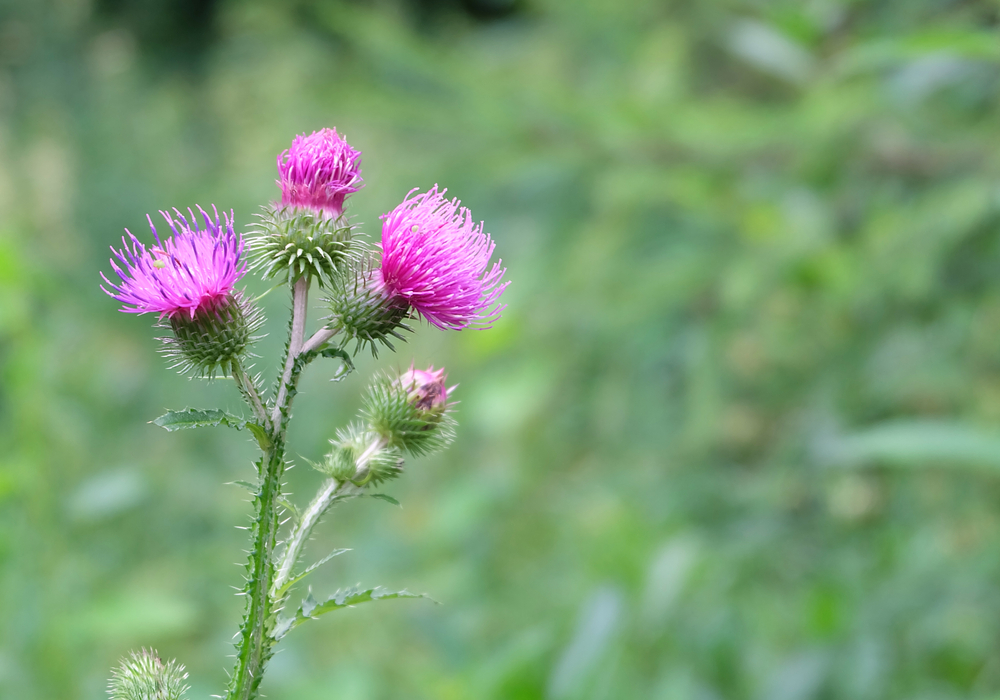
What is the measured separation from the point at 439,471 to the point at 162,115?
640cm

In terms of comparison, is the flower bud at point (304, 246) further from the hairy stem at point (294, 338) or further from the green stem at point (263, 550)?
the green stem at point (263, 550)

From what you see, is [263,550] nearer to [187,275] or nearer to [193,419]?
[193,419]

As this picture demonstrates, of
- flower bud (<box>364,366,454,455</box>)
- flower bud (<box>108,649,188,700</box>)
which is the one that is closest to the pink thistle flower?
flower bud (<box>364,366,454,455</box>)

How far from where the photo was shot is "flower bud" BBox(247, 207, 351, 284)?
1418mm

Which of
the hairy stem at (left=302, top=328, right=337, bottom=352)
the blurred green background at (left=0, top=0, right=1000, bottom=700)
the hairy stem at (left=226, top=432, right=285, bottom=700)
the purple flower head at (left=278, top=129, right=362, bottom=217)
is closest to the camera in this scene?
the hairy stem at (left=226, top=432, right=285, bottom=700)

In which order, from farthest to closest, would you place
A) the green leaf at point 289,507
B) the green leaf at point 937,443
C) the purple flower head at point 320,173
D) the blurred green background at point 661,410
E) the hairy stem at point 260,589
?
the blurred green background at point 661,410 < the green leaf at point 937,443 < the purple flower head at point 320,173 < the green leaf at point 289,507 < the hairy stem at point 260,589

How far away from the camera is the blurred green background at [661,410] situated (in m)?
Result: 2.93

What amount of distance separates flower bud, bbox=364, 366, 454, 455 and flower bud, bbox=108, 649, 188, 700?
466 mm

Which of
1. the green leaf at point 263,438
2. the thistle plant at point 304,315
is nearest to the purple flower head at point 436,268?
the thistle plant at point 304,315

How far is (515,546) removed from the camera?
501 centimetres

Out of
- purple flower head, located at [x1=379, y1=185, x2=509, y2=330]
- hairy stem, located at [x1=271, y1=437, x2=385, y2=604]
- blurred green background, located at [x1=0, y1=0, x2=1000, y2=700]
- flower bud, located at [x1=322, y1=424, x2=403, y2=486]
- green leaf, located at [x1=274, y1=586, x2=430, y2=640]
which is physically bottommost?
green leaf, located at [x1=274, y1=586, x2=430, y2=640]

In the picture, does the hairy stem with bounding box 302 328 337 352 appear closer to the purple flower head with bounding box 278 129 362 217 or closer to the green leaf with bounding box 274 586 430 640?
the purple flower head with bounding box 278 129 362 217

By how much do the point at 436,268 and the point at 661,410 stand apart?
121 inches

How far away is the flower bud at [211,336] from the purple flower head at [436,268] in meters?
0.24
